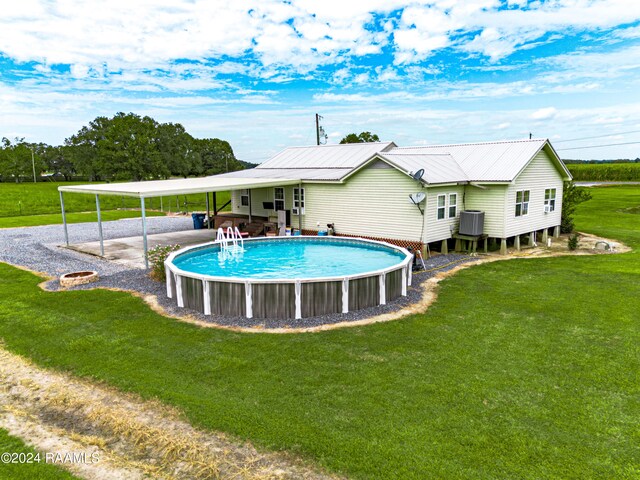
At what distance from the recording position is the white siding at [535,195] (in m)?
17.2

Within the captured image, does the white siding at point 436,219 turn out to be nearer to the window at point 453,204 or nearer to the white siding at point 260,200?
the window at point 453,204

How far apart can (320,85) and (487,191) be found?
28688 millimetres

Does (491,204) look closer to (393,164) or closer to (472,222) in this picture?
(472,222)

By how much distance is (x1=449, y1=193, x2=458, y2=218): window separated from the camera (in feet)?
56.3

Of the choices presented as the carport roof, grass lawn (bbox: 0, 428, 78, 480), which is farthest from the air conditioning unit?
grass lawn (bbox: 0, 428, 78, 480)

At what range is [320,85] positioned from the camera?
137ft

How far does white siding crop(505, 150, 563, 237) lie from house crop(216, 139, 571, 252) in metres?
0.04

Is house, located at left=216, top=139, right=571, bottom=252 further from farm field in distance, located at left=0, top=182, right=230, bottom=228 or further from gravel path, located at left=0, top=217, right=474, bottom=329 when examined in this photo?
farm field in distance, located at left=0, top=182, right=230, bottom=228

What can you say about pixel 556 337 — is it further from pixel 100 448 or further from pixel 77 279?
pixel 77 279

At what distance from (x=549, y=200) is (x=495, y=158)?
4.20 meters

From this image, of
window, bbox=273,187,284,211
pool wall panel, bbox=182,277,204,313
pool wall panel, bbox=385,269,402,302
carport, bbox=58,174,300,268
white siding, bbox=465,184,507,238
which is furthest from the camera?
window, bbox=273,187,284,211

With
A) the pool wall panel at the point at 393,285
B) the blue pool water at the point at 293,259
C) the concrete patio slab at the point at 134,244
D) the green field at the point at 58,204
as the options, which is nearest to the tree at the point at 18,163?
the green field at the point at 58,204

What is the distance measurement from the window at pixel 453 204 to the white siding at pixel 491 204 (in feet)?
2.50

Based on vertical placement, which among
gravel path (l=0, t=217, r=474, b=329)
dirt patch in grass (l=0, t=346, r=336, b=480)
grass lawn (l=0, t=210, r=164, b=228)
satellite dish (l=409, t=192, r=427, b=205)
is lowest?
dirt patch in grass (l=0, t=346, r=336, b=480)
